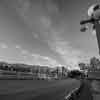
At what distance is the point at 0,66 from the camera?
76.0 ft

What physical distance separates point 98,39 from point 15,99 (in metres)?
8.52

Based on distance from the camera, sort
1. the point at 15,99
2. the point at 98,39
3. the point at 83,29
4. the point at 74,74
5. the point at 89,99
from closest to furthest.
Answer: the point at 15,99 → the point at 89,99 → the point at 98,39 → the point at 83,29 → the point at 74,74

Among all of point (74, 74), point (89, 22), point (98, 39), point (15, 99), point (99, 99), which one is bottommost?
point (74, 74)

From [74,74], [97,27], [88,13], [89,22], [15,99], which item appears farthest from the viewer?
[74,74]

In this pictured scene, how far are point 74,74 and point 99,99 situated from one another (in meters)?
26.7

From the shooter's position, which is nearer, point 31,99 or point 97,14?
point 31,99

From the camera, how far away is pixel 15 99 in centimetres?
275

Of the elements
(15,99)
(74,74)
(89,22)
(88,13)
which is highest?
(88,13)

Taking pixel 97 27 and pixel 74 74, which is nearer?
pixel 97 27

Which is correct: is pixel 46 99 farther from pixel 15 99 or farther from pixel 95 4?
pixel 95 4

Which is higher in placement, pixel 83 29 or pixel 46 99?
pixel 83 29

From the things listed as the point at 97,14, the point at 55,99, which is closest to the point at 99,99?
the point at 55,99

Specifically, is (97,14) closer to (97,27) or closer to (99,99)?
(97,27)

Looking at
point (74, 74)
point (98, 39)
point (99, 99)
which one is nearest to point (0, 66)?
point (74, 74)
